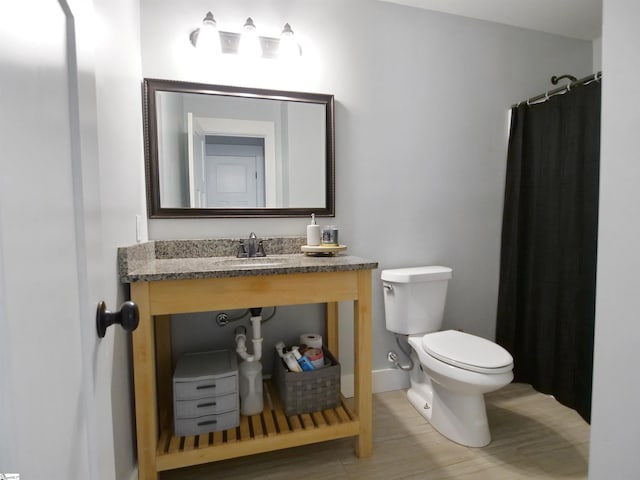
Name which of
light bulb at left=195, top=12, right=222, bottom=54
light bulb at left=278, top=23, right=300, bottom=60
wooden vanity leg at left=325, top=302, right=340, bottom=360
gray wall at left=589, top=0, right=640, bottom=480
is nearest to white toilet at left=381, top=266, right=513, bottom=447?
wooden vanity leg at left=325, top=302, right=340, bottom=360

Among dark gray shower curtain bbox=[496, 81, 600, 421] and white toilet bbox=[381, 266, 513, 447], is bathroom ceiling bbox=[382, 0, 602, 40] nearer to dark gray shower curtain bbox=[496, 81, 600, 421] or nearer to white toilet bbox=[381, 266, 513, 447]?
dark gray shower curtain bbox=[496, 81, 600, 421]

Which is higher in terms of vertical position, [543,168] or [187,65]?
[187,65]

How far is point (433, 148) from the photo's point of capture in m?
2.04

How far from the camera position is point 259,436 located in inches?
52.3

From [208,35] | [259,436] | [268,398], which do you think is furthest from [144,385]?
[208,35]

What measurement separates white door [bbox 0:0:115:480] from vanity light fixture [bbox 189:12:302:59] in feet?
4.01

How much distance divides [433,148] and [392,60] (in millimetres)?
601

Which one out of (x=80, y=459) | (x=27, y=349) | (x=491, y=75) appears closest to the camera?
(x=27, y=349)

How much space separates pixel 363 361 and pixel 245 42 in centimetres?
174

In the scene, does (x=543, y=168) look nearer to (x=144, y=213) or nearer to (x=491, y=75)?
(x=491, y=75)

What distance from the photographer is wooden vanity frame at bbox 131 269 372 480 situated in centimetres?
118

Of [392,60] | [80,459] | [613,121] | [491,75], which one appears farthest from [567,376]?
[80,459]

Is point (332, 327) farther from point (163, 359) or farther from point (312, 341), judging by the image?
point (163, 359)

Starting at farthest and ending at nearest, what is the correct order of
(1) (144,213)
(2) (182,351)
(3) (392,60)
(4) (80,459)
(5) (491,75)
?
1. (5) (491,75)
2. (3) (392,60)
3. (2) (182,351)
4. (1) (144,213)
5. (4) (80,459)
